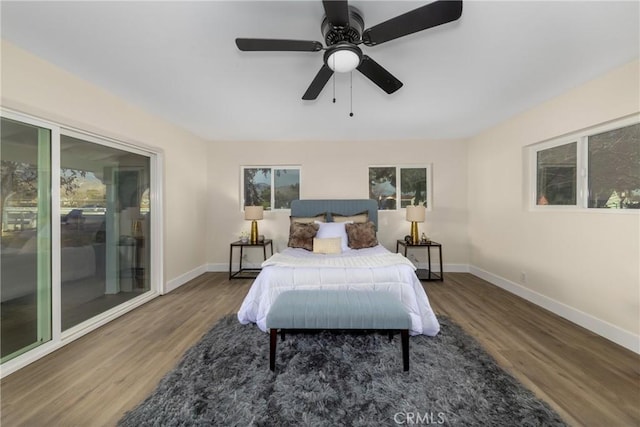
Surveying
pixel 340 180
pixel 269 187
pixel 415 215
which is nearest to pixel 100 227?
pixel 269 187

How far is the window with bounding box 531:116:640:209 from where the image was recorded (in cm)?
217

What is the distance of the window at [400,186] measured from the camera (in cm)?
446

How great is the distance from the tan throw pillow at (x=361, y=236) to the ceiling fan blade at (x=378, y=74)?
1993mm

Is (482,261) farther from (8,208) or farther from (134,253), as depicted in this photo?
(8,208)

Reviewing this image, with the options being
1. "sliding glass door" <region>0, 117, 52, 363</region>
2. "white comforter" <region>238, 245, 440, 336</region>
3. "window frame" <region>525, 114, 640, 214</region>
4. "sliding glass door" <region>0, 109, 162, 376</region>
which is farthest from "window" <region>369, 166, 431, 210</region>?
"sliding glass door" <region>0, 117, 52, 363</region>

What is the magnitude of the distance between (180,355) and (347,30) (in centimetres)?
275

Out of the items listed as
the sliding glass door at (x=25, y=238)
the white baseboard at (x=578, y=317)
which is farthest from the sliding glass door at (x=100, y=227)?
the white baseboard at (x=578, y=317)

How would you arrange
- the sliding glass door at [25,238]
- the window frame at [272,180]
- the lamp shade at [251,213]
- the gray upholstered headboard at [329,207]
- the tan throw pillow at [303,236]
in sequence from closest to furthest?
the sliding glass door at [25,238] → the tan throw pillow at [303,236] → the lamp shade at [251,213] → the gray upholstered headboard at [329,207] → the window frame at [272,180]

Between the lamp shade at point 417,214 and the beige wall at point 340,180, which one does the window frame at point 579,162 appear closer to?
the beige wall at point 340,180

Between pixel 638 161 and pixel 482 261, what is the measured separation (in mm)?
2273

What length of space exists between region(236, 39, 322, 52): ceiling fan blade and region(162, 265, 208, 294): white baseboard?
339cm

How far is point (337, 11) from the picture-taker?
4.12 ft

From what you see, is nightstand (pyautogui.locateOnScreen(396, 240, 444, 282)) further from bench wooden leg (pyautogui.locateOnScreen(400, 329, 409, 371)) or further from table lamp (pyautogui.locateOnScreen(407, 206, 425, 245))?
bench wooden leg (pyautogui.locateOnScreen(400, 329, 409, 371))

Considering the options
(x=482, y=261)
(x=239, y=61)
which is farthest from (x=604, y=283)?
(x=239, y=61)
